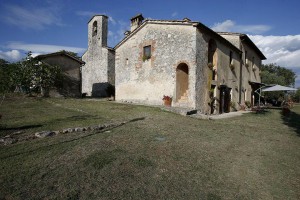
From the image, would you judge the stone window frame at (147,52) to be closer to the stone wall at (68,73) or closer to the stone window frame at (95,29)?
the stone wall at (68,73)

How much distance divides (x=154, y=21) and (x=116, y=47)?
17.4ft

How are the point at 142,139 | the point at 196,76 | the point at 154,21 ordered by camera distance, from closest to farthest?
the point at 142,139, the point at 196,76, the point at 154,21

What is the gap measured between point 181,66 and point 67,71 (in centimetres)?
1299

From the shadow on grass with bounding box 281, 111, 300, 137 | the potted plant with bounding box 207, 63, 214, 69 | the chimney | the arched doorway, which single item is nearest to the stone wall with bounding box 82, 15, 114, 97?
the chimney

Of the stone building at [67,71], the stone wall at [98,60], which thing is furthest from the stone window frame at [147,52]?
the stone wall at [98,60]

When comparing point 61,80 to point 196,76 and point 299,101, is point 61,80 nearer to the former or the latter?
point 196,76

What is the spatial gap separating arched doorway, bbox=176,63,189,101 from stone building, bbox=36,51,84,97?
12502 millimetres

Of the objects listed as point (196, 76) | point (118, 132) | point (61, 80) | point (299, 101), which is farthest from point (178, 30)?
point (299, 101)

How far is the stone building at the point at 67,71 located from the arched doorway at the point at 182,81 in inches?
492

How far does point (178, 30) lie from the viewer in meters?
15.4

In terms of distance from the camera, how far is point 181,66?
15742 mm

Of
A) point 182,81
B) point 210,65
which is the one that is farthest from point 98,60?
point 210,65

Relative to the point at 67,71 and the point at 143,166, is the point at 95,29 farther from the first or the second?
the point at 143,166

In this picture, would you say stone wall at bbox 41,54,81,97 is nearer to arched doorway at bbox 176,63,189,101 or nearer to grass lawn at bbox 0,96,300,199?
arched doorway at bbox 176,63,189,101
